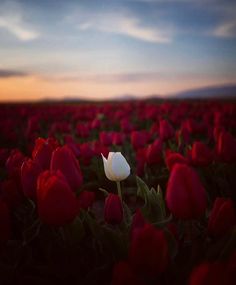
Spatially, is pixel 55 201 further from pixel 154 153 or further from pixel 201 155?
pixel 154 153

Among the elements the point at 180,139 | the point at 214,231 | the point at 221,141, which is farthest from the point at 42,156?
the point at 180,139

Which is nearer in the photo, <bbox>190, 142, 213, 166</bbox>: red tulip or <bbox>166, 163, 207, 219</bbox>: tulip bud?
<bbox>166, 163, 207, 219</bbox>: tulip bud

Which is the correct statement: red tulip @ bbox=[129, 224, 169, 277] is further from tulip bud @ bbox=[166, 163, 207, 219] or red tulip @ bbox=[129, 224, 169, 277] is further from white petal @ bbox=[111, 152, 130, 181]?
white petal @ bbox=[111, 152, 130, 181]

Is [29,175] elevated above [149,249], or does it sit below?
above

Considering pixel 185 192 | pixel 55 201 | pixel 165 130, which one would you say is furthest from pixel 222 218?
pixel 165 130

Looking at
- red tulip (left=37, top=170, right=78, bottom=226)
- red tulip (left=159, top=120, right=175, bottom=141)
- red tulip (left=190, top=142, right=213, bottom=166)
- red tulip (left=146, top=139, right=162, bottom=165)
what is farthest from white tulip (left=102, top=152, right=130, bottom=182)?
red tulip (left=159, top=120, right=175, bottom=141)

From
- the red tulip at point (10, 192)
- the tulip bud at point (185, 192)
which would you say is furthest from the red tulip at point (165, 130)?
the tulip bud at point (185, 192)

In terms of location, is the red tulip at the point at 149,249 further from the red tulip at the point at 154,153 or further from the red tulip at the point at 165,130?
the red tulip at the point at 165,130
